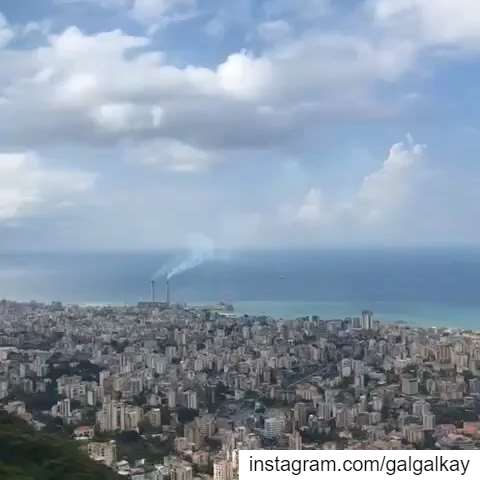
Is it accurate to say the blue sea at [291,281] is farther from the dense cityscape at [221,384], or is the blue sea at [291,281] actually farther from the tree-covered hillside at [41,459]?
the tree-covered hillside at [41,459]

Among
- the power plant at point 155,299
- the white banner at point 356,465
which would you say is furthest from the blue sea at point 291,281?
the white banner at point 356,465

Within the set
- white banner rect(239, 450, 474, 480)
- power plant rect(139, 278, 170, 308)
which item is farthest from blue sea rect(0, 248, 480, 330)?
white banner rect(239, 450, 474, 480)

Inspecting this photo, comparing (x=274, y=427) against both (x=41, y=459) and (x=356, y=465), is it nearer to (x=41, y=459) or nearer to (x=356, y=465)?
(x=356, y=465)

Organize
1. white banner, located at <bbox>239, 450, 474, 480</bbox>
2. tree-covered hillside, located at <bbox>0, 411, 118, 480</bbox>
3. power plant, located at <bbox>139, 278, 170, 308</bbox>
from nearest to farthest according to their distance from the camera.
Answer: white banner, located at <bbox>239, 450, 474, 480</bbox>, tree-covered hillside, located at <bbox>0, 411, 118, 480</bbox>, power plant, located at <bbox>139, 278, 170, 308</bbox>

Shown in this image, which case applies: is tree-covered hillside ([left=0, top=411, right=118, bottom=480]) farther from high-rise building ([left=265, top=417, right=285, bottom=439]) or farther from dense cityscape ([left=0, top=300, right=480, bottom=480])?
high-rise building ([left=265, top=417, right=285, bottom=439])

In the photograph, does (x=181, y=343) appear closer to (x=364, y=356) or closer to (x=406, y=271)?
(x=364, y=356)

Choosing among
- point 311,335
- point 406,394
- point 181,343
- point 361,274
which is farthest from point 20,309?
point 406,394

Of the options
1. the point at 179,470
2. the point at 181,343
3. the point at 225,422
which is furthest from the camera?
the point at 181,343
